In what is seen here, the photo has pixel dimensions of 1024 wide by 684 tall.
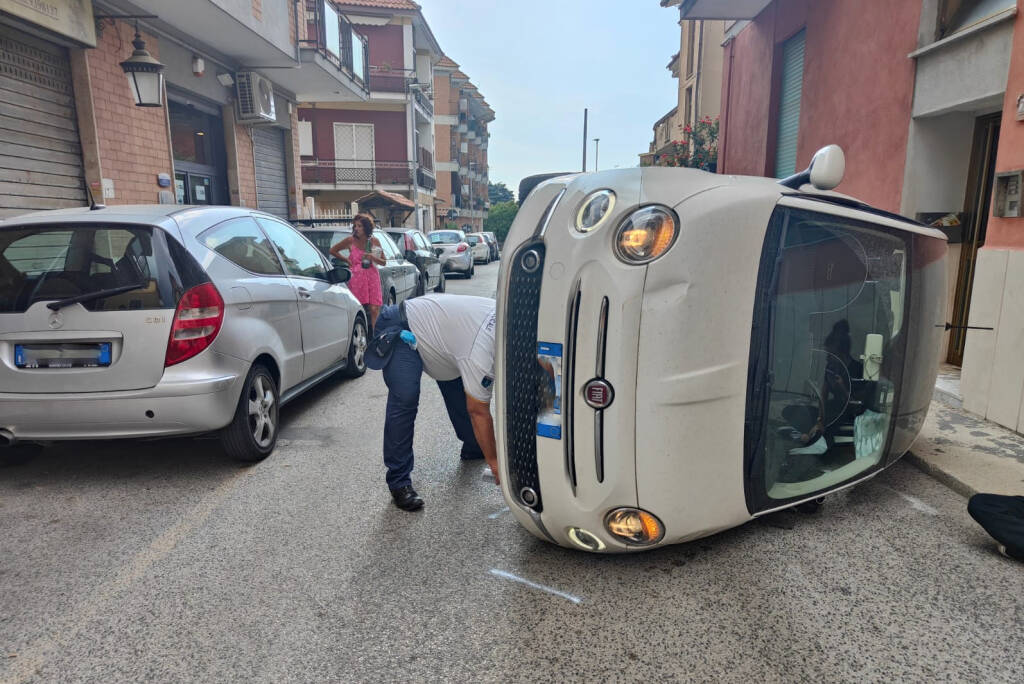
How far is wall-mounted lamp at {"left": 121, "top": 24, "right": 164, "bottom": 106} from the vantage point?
27.2 feet

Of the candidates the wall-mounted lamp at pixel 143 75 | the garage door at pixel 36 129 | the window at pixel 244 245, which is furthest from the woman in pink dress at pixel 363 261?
the garage door at pixel 36 129

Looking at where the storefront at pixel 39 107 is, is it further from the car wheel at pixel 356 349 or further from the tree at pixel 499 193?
the tree at pixel 499 193

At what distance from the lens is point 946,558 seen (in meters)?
3.09

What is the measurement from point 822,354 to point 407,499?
221 centimetres

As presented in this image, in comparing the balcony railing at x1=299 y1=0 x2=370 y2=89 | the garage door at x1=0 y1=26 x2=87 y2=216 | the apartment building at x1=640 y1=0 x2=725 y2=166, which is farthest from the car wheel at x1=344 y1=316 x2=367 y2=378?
the apartment building at x1=640 y1=0 x2=725 y2=166

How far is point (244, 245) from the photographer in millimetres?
4770

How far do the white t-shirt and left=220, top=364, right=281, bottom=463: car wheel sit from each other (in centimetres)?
136

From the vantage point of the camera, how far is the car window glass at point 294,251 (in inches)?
212

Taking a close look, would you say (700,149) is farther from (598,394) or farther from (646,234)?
(598,394)

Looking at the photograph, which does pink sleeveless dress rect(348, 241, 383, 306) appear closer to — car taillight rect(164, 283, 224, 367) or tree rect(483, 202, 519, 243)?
car taillight rect(164, 283, 224, 367)

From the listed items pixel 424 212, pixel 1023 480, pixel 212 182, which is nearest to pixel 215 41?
pixel 212 182

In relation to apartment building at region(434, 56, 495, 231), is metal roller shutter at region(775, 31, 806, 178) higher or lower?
lower

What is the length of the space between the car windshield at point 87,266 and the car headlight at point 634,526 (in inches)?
109

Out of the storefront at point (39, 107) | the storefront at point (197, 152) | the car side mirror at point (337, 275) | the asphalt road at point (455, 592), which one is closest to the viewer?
the asphalt road at point (455, 592)
